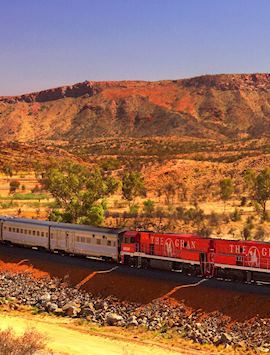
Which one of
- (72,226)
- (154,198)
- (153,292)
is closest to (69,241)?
(72,226)

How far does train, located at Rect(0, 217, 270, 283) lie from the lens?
31188 mm

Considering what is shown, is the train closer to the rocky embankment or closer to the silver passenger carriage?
the silver passenger carriage

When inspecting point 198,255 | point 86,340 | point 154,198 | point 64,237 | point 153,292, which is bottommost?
point 86,340

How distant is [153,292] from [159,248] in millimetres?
3780

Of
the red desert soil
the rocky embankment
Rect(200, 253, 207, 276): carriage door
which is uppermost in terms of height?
Rect(200, 253, 207, 276): carriage door

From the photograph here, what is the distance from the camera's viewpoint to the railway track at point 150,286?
94.3ft

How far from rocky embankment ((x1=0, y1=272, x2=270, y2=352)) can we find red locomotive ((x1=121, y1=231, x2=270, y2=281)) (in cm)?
359

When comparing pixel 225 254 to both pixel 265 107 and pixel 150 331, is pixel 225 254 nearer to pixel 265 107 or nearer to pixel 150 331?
pixel 150 331

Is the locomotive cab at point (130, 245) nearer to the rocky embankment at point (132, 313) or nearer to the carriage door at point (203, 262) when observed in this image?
the rocky embankment at point (132, 313)

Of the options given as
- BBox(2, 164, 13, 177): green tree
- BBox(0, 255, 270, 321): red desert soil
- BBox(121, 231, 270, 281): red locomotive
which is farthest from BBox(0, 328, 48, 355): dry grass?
BBox(2, 164, 13, 177): green tree

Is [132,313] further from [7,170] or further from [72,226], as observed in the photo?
[7,170]

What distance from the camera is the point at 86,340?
2750cm

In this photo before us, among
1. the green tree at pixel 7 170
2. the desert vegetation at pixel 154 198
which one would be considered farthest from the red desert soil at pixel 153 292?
the green tree at pixel 7 170

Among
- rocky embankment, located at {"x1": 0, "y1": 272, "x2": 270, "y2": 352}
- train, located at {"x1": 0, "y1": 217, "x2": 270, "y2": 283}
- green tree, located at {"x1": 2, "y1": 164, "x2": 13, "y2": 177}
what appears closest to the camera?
rocky embankment, located at {"x1": 0, "y1": 272, "x2": 270, "y2": 352}
